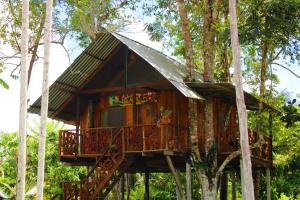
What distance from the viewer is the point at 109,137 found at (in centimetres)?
1559

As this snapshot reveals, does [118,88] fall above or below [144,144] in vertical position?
above

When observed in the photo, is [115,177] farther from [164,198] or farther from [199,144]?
[164,198]

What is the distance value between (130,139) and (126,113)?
1.89 metres

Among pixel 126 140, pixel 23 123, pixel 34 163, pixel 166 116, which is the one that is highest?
pixel 166 116

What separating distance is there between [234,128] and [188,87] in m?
2.61

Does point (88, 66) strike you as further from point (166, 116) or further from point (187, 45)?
point (187, 45)

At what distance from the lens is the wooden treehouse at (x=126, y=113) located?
586 inches

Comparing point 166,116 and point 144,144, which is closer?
point 144,144

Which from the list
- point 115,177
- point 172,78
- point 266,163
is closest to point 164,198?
point 266,163

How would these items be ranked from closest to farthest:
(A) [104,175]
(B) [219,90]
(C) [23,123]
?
(C) [23,123], (A) [104,175], (B) [219,90]

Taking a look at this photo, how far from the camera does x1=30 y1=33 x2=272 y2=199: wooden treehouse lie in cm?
1488

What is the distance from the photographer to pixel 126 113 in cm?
1688

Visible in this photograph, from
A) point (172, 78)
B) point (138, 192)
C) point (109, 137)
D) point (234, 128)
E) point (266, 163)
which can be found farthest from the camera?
point (138, 192)

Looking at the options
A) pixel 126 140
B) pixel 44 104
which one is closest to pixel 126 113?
pixel 126 140
